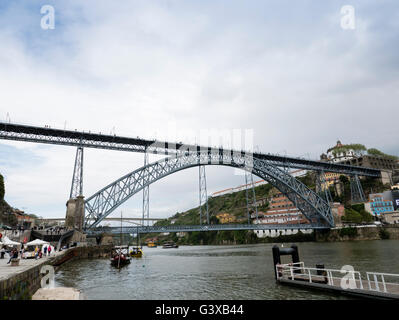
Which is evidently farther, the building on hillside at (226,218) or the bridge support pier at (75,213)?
the building on hillside at (226,218)

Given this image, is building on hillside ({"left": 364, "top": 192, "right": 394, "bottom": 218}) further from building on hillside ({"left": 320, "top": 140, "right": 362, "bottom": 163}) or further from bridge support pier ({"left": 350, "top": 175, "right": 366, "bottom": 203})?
building on hillside ({"left": 320, "top": 140, "right": 362, "bottom": 163})

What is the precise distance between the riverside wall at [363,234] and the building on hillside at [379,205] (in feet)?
24.6

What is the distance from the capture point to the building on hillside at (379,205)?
52.0 m

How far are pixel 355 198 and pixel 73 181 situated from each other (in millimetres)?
55540

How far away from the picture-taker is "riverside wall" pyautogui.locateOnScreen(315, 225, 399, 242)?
1756 inches

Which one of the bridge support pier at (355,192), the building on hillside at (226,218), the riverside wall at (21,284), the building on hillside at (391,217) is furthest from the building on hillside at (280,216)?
the riverside wall at (21,284)

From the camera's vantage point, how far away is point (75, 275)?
58.4ft

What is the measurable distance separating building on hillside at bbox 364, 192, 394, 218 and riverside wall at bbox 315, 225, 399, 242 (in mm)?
7484

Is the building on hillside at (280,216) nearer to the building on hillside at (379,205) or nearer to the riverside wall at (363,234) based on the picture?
the riverside wall at (363,234)

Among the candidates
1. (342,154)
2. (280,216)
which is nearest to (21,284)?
(280,216)

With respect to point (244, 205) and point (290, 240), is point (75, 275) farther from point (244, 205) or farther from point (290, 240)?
point (244, 205)

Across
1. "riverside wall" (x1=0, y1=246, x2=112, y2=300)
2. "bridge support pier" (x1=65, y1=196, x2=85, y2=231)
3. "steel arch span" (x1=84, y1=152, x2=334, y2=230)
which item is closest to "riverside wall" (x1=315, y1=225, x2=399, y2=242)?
"steel arch span" (x1=84, y1=152, x2=334, y2=230)

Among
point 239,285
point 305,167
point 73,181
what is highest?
point 305,167
